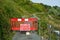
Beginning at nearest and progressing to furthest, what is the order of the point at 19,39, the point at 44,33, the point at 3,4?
the point at 19,39
the point at 3,4
the point at 44,33

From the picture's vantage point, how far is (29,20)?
13.8 meters

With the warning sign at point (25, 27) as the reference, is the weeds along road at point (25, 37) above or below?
below

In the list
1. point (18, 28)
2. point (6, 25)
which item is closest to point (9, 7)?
point (6, 25)

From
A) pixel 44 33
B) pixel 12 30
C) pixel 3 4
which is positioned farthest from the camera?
pixel 44 33

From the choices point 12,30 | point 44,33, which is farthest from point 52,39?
point 12,30

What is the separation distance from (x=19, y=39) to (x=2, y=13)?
2.11 metres

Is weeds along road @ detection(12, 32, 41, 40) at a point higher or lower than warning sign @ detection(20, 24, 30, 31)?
lower

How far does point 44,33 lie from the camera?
→ 18.1m

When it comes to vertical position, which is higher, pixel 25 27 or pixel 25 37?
pixel 25 27

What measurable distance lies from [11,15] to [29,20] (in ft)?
10.2

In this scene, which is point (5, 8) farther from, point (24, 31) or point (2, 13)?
point (24, 31)

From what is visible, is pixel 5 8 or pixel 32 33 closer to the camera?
pixel 32 33

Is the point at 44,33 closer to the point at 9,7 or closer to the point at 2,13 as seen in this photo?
the point at 9,7

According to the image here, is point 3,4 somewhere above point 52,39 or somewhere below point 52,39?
above
